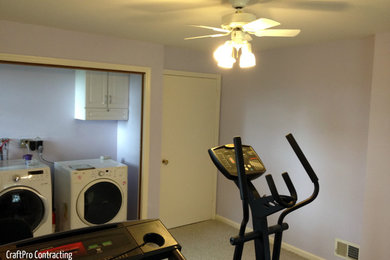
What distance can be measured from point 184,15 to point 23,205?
227cm

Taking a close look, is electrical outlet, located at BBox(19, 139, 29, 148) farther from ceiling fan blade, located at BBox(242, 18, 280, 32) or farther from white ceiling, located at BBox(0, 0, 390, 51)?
A: ceiling fan blade, located at BBox(242, 18, 280, 32)

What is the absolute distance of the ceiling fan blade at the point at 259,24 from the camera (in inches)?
72.1

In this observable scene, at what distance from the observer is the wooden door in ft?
13.8

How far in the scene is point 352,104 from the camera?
3.21m

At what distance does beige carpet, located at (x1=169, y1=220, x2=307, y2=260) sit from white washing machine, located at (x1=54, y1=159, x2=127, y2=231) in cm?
81

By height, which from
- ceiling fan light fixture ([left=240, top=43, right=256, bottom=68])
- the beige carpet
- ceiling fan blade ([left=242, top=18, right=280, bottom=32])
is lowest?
the beige carpet

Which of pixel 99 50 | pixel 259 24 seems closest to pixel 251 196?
pixel 259 24

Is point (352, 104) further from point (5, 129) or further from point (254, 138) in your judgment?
point (5, 129)

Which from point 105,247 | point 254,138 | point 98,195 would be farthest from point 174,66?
point 105,247

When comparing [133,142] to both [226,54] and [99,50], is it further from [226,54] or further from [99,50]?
[226,54]

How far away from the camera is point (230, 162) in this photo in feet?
6.09

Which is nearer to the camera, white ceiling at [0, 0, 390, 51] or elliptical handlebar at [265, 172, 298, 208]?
elliptical handlebar at [265, 172, 298, 208]

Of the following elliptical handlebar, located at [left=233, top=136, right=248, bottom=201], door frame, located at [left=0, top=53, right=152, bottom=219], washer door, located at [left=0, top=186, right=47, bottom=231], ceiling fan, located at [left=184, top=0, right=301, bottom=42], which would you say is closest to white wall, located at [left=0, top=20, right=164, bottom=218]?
door frame, located at [left=0, top=53, right=152, bottom=219]

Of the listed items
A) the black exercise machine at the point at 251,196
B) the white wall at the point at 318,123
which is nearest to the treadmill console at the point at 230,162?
the black exercise machine at the point at 251,196
